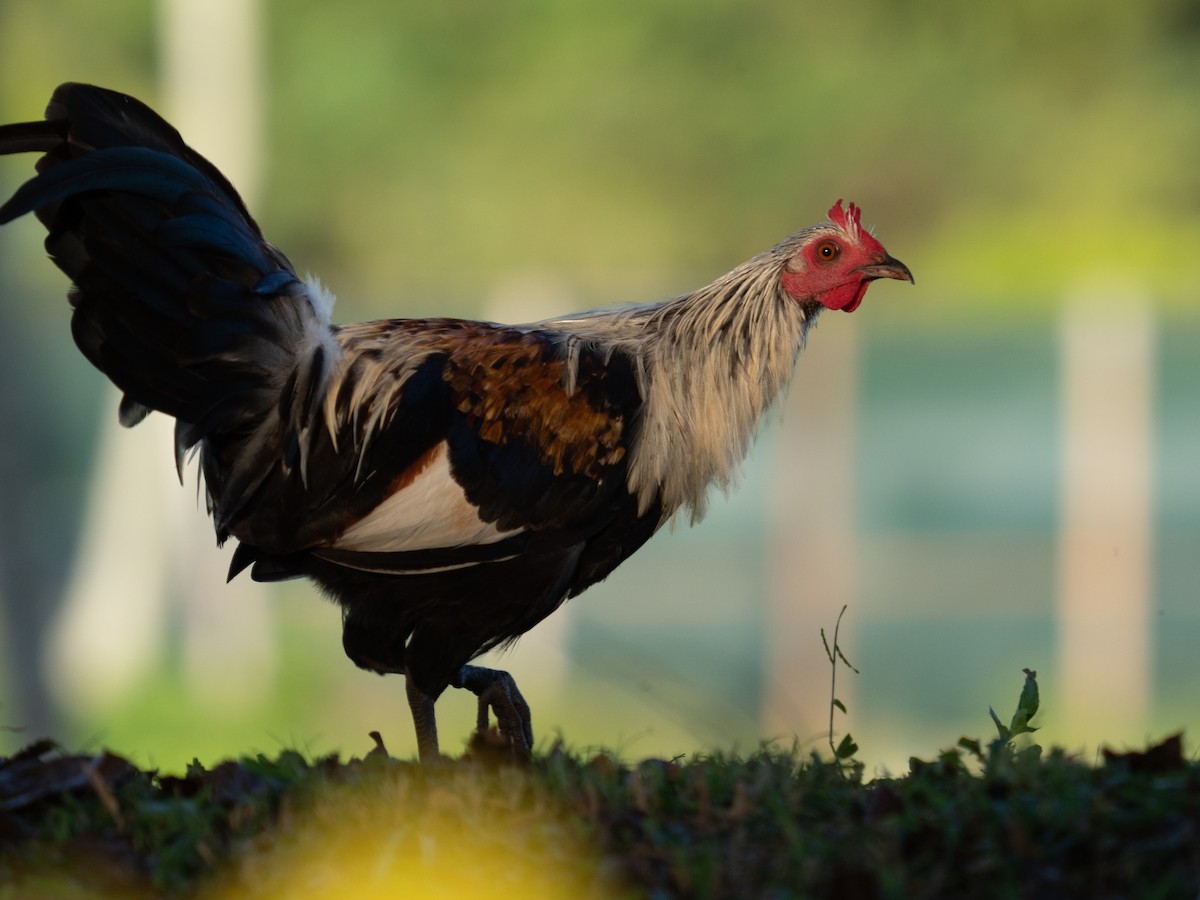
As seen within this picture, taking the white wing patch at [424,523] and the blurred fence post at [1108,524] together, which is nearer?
the white wing patch at [424,523]

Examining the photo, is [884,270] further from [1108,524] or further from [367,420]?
[1108,524]

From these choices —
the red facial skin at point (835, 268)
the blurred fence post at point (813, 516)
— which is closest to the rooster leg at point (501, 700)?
the red facial skin at point (835, 268)

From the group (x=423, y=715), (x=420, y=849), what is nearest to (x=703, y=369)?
(x=423, y=715)

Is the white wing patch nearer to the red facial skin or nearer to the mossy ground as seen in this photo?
the mossy ground

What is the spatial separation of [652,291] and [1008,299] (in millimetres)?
4596

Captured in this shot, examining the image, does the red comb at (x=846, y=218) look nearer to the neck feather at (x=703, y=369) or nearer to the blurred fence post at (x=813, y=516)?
the neck feather at (x=703, y=369)

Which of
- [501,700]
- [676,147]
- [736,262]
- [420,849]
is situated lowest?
[420,849]

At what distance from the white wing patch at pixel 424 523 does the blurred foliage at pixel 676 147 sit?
35.4 ft

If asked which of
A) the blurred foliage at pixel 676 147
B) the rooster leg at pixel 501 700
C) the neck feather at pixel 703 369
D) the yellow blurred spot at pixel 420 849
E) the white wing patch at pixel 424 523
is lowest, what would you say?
the yellow blurred spot at pixel 420 849

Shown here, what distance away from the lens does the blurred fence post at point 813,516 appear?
48.2ft

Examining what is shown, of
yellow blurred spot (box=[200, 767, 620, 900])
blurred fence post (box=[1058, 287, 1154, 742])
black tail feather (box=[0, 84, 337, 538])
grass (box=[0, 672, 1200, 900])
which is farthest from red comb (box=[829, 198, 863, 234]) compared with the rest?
blurred fence post (box=[1058, 287, 1154, 742])

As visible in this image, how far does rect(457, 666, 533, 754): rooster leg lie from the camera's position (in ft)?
17.9

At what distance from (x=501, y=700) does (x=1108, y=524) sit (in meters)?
10.8

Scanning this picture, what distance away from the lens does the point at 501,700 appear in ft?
18.0
